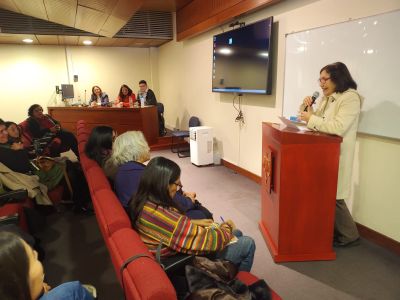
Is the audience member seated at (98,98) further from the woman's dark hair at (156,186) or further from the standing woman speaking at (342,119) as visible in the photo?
the woman's dark hair at (156,186)

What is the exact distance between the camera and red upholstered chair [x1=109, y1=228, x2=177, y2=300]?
889 millimetres

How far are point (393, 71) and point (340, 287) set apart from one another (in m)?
1.70

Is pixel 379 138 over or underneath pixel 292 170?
over

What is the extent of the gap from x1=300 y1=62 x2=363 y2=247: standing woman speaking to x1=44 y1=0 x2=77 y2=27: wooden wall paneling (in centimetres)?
396

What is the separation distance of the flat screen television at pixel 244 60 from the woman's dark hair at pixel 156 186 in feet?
8.67

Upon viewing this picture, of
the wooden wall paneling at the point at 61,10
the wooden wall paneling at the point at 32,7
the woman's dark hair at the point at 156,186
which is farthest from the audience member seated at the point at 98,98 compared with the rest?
the woman's dark hair at the point at 156,186

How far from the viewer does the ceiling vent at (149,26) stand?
Result: 6961 millimetres

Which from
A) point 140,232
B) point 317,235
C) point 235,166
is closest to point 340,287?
point 317,235

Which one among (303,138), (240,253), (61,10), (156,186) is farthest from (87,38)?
(240,253)

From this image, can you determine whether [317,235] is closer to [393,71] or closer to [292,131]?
[292,131]

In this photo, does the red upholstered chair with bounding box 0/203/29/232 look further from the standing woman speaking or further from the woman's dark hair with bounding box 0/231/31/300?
the standing woman speaking

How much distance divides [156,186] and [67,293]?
0.59 meters

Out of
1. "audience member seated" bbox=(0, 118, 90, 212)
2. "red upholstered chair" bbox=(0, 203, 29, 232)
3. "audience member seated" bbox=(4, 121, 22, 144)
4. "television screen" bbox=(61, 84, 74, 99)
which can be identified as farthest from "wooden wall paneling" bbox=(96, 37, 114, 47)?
"red upholstered chair" bbox=(0, 203, 29, 232)

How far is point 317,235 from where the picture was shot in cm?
234
